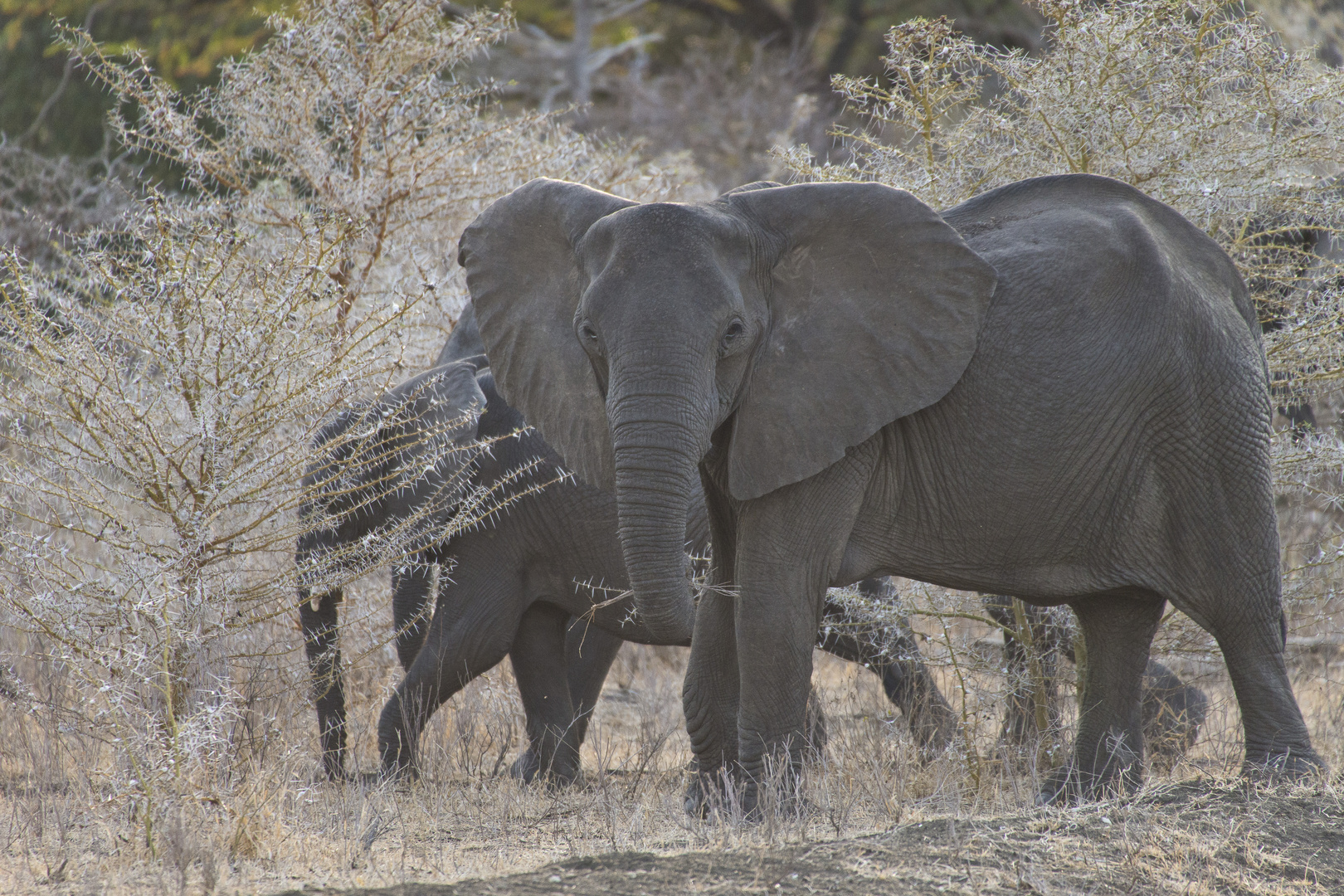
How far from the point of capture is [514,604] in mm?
6387

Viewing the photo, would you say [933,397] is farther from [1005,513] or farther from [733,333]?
[733,333]

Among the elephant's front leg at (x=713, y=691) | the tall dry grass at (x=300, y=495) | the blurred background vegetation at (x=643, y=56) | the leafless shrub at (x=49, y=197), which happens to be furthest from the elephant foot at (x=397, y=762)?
the leafless shrub at (x=49, y=197)

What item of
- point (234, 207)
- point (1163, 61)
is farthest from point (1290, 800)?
point (234, 207)

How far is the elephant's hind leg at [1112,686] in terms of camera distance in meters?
5.12

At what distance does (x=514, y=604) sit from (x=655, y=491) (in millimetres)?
2471

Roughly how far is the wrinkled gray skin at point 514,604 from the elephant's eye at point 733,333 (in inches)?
80.5

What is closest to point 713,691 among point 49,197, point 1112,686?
point 1112,686

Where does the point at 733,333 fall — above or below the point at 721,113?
below

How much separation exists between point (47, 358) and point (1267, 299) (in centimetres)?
507

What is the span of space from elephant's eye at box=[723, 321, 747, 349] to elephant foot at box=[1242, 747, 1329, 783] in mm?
2301

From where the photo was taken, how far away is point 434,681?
6.21m

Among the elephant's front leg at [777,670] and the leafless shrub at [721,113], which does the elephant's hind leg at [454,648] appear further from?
the leafless shrub at [721,113]

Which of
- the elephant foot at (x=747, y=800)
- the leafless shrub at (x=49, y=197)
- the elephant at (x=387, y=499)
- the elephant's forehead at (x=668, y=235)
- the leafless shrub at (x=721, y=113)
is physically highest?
the leafless shrub at (x=721, y=113)

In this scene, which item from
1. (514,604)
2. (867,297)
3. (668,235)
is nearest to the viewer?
(668,235)
